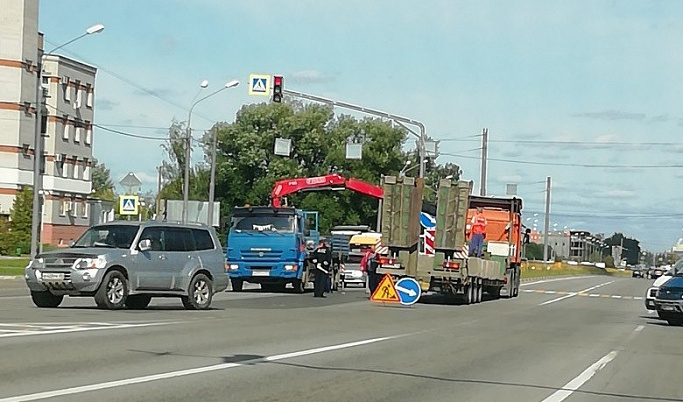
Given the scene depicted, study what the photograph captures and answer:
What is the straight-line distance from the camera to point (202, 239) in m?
24.6

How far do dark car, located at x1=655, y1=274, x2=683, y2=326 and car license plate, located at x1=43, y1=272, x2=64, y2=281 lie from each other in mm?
14258

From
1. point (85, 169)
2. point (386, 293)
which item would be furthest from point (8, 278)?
point (85, 169)

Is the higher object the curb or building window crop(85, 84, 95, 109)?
Answer: building window crop(85, 84, 95, 109)

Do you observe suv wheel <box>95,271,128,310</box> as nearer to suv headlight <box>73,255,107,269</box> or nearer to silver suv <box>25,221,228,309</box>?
silver suv <box>25,221,228,309</box>

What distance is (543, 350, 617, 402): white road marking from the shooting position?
12327 millimetres

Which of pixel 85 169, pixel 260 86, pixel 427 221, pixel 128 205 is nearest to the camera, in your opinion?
pixel 427 221

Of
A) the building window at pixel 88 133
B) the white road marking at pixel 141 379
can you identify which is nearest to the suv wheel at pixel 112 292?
the white road marking at pixel 141 379

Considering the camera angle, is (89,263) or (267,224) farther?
(267,224)

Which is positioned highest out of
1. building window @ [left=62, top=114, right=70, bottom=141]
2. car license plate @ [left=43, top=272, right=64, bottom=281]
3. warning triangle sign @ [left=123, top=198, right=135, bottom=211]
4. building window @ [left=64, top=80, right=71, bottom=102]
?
building window @ [left=64, top=80, right=71, bottom=102]

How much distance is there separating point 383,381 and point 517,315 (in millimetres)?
16318

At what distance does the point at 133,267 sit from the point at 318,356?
27.4 feet

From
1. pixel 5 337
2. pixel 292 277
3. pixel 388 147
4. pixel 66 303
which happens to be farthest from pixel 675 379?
pixel 388 147

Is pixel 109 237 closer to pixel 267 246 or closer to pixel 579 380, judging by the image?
pixel 579 380

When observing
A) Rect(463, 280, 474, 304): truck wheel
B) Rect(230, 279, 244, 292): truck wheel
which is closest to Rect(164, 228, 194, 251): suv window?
Rect(463, 280, 474, 304): truck wheel
